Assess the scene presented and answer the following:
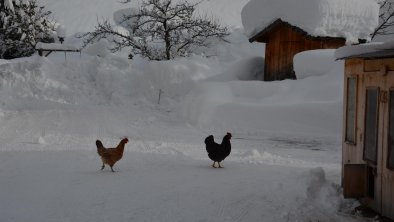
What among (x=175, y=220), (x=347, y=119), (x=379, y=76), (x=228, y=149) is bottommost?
(x=175, y=220)

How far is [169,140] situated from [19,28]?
22364 millimetres

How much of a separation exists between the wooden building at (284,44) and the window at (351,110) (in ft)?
35.9

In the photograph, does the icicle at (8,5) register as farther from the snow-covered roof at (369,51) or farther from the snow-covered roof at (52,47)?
the snow-covered roof at (369,51)

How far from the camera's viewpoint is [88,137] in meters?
12.5

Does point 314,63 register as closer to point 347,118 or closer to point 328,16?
point 328,16

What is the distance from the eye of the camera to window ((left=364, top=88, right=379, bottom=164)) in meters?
6.62

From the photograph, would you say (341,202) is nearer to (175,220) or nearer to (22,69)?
(175,220)

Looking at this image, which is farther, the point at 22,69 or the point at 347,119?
the point at 22,69

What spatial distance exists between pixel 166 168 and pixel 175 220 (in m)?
3.11

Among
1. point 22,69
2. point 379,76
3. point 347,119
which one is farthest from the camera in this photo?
point 22,69

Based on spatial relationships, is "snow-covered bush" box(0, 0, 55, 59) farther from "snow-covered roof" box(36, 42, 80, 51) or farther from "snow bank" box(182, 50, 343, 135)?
"snow bank" box(182, 50, 343, 135)

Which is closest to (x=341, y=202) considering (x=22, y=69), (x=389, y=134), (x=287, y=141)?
(x=389, y=134)

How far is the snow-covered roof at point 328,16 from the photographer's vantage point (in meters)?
17.9

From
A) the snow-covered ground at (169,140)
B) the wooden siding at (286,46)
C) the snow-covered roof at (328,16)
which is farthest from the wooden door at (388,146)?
the wooden siding at (286,46)
